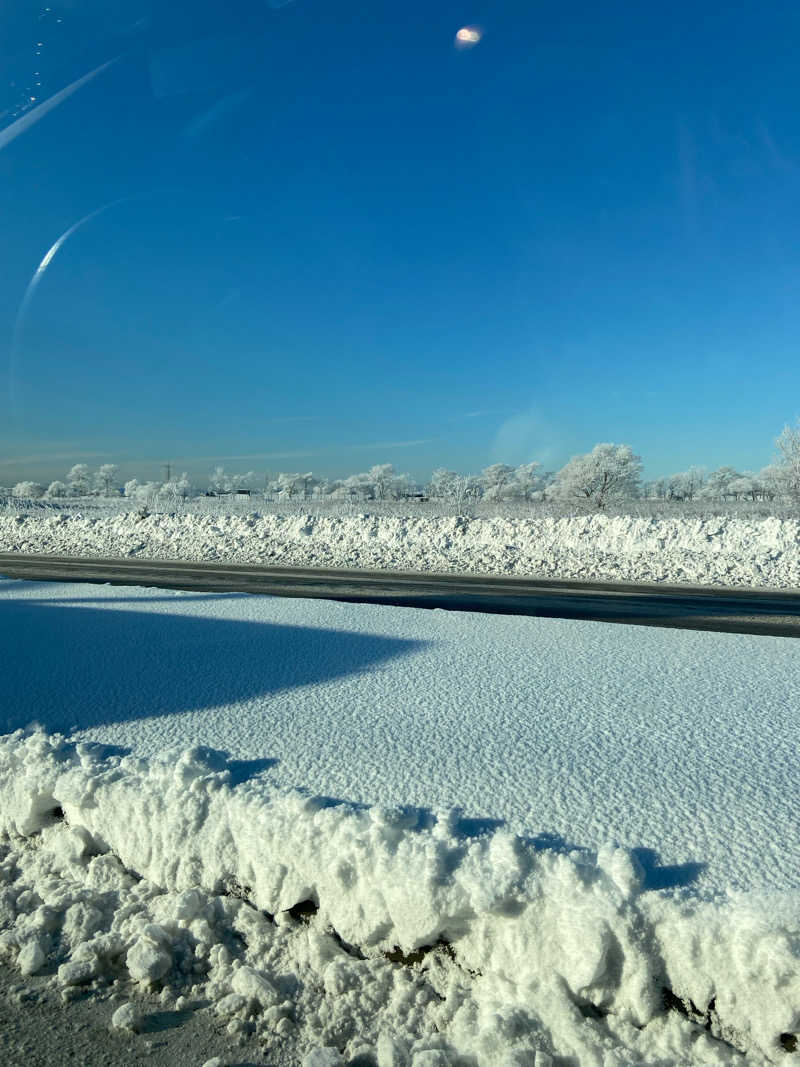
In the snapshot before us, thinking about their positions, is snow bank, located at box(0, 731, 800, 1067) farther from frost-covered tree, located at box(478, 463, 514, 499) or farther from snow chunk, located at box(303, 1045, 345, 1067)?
frost-covered tree, located at box(478, 463, 514, 499)

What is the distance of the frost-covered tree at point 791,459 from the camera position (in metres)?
32.6

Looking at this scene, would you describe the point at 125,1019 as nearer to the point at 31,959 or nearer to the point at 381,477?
the point at 31,959

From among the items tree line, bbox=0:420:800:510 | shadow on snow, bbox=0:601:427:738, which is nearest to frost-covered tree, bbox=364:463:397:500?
tree line, bbox=0:420:800:510

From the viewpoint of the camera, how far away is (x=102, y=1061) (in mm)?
2062

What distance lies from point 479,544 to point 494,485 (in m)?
63.4

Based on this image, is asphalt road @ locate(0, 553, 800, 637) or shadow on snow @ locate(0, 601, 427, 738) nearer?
shadow on snow @ locate(0, 601, 427, 738)

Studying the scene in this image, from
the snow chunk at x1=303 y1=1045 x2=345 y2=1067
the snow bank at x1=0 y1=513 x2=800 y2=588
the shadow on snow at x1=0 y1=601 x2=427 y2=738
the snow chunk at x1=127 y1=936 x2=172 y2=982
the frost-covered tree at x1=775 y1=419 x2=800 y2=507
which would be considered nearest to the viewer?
the snow chunk at x1=303 y1=1045 x2=345 y2=1067

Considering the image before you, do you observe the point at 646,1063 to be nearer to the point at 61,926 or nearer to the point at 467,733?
the point at 467,733

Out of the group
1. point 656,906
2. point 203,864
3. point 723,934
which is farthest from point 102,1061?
point 723,934

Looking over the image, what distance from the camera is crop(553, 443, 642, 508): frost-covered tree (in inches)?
2090

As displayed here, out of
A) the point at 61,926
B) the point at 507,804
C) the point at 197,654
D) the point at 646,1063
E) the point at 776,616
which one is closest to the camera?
the point at 646,1063

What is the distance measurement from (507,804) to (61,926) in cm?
181

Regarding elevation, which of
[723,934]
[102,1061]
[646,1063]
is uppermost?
[723,934]

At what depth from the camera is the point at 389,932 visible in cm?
244
